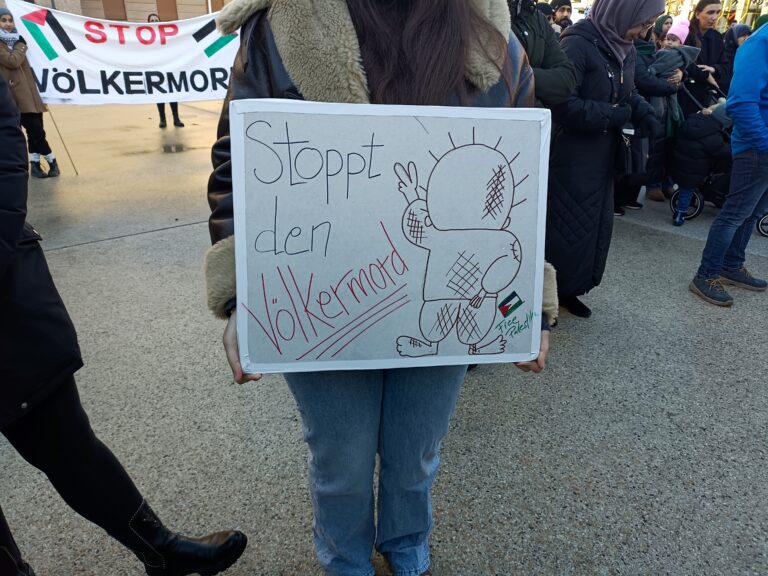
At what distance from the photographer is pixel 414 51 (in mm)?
1166

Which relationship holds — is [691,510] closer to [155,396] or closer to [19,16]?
[155,396]

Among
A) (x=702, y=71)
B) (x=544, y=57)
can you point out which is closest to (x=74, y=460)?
(x=544, y=57)

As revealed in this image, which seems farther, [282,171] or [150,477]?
[150,477]

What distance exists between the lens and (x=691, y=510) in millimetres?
2098

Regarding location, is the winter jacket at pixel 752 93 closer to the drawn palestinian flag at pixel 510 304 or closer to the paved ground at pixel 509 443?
the paved ground at pixel 509 443

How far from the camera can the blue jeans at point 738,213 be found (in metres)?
3.46

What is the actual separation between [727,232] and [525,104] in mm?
3087

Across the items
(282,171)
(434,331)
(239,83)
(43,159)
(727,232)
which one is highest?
(239,83)

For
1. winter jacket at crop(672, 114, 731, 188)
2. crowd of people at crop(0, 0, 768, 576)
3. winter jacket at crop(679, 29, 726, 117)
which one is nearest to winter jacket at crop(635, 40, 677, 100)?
winter jacket at crop(672, 114, 731, 188)

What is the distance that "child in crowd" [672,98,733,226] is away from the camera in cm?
505

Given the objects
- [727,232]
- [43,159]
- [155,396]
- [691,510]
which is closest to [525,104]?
[691,510]

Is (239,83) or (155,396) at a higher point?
(239,83)

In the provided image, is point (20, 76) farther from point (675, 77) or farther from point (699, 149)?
point (699, 149)

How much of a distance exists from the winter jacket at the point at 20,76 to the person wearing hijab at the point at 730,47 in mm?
7284
